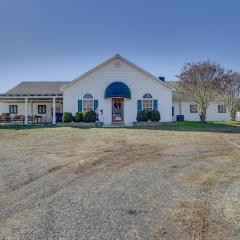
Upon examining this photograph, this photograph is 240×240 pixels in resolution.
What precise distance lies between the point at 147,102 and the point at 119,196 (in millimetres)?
22747

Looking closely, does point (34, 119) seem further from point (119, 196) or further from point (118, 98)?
point (119, 196)

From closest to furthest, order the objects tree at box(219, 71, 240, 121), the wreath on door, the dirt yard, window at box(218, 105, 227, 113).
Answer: the dirt yard, the wreath on door, tree at box(219, 71, 240, 121), window at box(218, 105, 227, 113)

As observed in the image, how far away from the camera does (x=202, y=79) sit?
1275 inches

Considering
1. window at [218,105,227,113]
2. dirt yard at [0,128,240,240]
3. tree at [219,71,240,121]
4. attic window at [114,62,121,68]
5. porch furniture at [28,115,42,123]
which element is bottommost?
dirt yard at [0,128,240,240]

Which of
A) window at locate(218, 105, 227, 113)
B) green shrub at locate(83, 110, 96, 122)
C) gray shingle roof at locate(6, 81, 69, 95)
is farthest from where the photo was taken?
window at locate(218, 105, 227, 113)

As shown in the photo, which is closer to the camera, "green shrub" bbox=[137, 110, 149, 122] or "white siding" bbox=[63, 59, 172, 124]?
"green shrub" bbox=[137, 110, 149, 122]

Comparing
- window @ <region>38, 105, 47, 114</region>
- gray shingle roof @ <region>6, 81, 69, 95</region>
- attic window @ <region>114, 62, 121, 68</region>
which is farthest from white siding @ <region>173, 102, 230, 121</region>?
window @ <region>38, 105, 47, 114</region>

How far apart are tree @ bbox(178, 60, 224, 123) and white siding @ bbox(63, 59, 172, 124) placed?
5187mm

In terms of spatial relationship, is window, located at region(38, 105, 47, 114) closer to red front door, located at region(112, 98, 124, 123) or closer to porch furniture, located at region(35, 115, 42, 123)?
porch furniture, located at region(35, 115, 42, 123)

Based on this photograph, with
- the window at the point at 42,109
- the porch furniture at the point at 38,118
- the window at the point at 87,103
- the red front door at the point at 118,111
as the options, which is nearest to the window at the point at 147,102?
the red front door at the point at 118,111

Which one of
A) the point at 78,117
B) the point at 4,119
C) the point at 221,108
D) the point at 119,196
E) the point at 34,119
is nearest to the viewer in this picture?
the point at 119,196

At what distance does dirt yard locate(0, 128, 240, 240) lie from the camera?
15.5 ft

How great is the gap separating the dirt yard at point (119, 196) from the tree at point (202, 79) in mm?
21300

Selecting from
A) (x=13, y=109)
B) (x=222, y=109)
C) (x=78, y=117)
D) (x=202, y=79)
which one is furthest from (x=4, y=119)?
(x=222, y=109)
